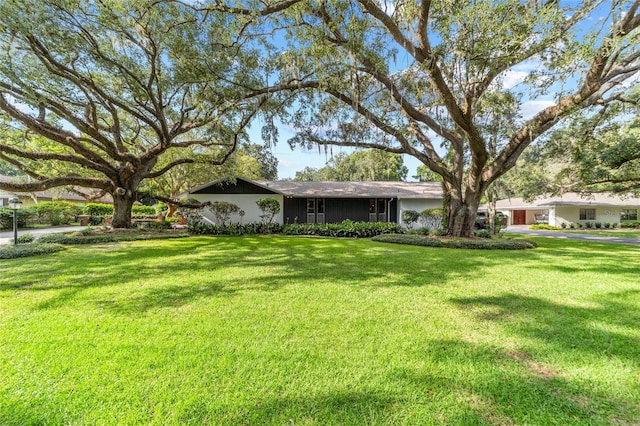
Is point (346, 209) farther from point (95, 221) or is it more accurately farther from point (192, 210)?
point (95, 221)

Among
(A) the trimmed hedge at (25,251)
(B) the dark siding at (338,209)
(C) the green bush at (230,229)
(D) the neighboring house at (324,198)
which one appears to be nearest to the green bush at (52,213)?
(D) the neighboring house at (324,198)

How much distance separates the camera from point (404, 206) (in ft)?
57.4

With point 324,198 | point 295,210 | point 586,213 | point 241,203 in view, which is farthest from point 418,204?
point 586,213

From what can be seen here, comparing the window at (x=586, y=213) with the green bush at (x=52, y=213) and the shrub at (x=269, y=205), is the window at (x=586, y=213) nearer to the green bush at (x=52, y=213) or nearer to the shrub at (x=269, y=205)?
the shrub at (x=269, y=205)

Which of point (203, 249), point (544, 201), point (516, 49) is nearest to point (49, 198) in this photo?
point (203, 249)

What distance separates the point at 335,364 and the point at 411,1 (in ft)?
25.3

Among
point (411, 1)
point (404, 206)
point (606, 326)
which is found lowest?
point (606, 326)

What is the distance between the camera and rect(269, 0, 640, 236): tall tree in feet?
20.9

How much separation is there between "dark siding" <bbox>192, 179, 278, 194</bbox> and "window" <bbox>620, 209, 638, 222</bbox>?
1382 inches

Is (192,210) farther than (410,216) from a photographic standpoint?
Yes

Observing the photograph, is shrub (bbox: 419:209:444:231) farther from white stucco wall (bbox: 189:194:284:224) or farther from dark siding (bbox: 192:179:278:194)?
white stucco wall (bbox: 189:194:284:224)

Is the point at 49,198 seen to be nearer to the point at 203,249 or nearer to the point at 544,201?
the point at 203,249

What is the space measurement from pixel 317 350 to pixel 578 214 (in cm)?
3468

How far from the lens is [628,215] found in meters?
28.1
